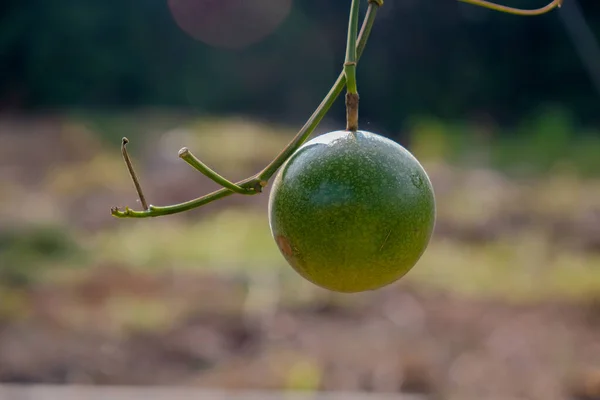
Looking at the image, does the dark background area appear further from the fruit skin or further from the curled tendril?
the fruit skin

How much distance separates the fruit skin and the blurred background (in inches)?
49.0

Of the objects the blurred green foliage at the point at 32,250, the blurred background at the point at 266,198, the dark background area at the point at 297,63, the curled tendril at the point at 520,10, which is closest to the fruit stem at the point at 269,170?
the curled tendril at the point at 520,10

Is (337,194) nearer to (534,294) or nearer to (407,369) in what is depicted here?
(407,369)

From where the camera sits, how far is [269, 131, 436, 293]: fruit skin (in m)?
1.38

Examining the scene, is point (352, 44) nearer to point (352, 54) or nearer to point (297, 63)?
point (352, 54)

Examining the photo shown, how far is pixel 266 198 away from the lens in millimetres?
13305

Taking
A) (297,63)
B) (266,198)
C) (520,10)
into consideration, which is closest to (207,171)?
(520,10)

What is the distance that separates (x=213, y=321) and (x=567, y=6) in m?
14.4

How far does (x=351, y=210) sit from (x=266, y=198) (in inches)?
470

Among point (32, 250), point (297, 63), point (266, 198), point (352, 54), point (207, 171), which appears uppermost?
point (352, 54)

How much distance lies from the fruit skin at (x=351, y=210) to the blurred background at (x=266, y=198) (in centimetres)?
124

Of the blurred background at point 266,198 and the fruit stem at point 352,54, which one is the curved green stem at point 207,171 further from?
the blurred background at point 266,198

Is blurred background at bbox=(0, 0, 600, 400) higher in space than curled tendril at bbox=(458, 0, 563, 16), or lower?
lower

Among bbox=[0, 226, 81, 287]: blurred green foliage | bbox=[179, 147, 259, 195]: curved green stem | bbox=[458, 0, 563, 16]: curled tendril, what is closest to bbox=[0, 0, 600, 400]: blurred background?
bbox=[0, 226, 81, 287]: blurred green foliage
